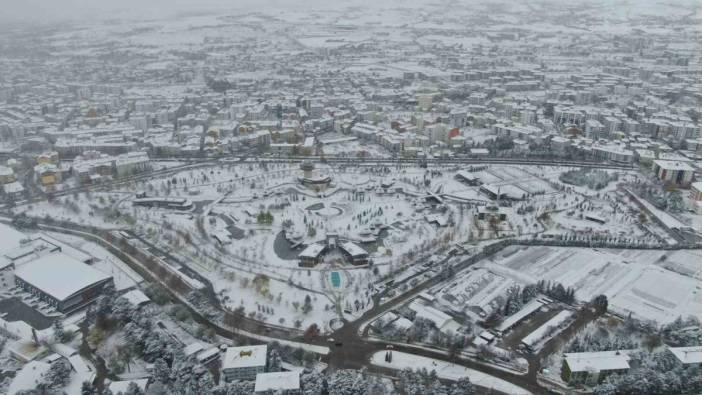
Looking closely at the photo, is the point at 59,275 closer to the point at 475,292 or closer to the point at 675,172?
the point at 475,292

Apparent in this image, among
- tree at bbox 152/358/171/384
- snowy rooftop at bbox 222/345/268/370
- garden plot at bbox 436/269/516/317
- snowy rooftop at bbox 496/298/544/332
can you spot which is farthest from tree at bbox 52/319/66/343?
snowy rooftop at bbox 496/298/544/332

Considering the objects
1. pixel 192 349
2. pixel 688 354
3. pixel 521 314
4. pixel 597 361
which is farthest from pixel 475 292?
pixel 192 349

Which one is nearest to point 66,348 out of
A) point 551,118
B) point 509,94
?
point 551,118

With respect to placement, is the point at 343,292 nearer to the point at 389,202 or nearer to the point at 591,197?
the point at 389,202

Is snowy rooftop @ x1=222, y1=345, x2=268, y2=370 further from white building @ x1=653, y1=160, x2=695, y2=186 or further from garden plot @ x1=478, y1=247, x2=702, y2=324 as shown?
white building @ x1=653, y1=160, x2=695, y2=186

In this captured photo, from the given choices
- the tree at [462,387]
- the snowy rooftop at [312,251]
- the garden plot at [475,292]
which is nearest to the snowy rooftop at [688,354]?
the garden plot at [475,292]

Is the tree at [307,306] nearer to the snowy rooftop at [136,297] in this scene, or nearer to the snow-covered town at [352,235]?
the snow-covered town at [352,235]
